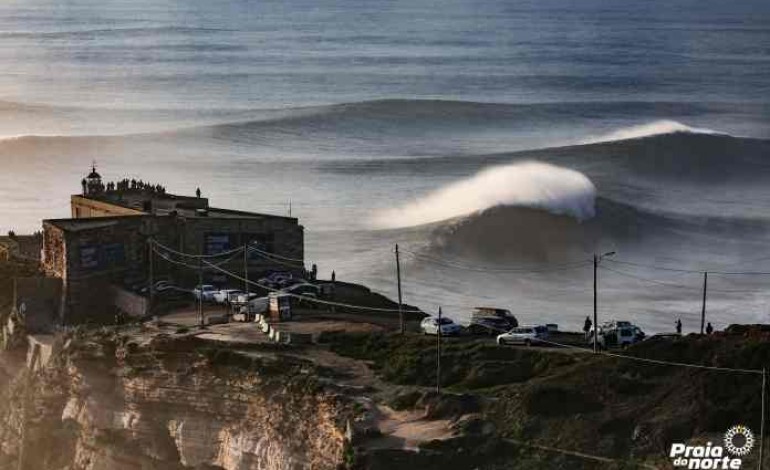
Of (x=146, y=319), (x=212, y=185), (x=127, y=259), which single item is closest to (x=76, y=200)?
(x=127, y=259)

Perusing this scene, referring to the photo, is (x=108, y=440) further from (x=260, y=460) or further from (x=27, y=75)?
(x=27, y=75)

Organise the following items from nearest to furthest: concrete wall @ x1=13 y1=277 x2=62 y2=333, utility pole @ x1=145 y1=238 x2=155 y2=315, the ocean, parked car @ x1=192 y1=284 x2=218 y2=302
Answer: utility pole @ x1=145 y1=238 x2=155 y2=315 < parked car @ x1=192 y1=284 x2=218 y2=302 < concrete wall @ x1=13 y1=277 x2=62 y2=333 < the ocean

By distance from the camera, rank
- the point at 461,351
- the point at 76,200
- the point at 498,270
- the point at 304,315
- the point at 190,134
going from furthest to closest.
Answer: the point at 190,134 → the point at 498,270 → the point at 76,200 → the point at 304,315 → the point at 461,351

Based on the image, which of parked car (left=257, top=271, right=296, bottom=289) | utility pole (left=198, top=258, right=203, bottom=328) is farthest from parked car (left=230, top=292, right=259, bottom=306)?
parked car (left=257, top=271, right=296, bottom=289)

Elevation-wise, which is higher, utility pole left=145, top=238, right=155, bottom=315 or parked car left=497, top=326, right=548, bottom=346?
utility pole left=145, top=238, right=155, bottom=315

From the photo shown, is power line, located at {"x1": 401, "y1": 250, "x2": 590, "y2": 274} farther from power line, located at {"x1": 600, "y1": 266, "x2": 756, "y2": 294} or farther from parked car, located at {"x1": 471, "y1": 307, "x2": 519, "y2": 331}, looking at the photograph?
parked car, located at {"x1": 471, "y1": 307, "x2": 519, "y2": 331}

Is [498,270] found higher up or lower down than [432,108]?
lower down

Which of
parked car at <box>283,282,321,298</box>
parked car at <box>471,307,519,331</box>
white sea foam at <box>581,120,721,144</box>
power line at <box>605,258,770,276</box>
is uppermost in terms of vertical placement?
white sea foam at <box>581,120,721,144</box>

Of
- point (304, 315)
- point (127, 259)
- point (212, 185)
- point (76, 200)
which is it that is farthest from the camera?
point (212, 185)
